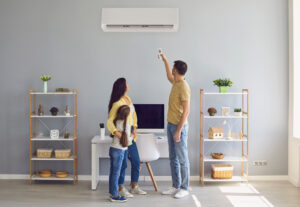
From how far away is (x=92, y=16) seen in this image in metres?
4.89

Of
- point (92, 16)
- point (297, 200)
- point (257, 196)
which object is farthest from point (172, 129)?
point (92, 16)

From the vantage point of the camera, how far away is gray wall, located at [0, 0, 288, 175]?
4.89m

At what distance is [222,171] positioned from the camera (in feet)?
15.3

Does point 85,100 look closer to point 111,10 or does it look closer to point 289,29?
point 111,10

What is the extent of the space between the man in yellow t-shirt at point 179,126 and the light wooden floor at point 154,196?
270 mm

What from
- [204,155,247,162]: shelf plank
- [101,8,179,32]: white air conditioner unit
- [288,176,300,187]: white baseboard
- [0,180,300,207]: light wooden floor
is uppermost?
[101,8,179,32]: white air conditioner unit

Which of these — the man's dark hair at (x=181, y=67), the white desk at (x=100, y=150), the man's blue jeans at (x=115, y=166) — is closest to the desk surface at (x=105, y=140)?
the white desk at (x=100, y=150)

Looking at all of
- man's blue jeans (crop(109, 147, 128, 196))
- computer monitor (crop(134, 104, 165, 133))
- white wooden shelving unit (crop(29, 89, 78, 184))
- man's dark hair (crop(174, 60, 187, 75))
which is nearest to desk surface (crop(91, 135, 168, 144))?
computer monitor (crop(134, 104, 165, 133))

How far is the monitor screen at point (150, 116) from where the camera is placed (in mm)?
4699

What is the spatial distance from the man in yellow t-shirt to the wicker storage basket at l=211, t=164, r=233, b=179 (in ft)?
2.14

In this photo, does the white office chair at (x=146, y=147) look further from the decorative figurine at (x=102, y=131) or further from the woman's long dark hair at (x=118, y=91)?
the decorative figurine at (x=102, y=131)

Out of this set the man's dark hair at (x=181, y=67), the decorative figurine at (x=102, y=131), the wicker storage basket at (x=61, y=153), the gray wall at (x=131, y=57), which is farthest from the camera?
the gray wall at (x=131, y=57)

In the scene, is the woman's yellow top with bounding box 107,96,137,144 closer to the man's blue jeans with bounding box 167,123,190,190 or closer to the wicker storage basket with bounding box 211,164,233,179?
the man's blue jeans with bounding box 167,123,190,190

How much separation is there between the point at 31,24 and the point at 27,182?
221 centimetres
